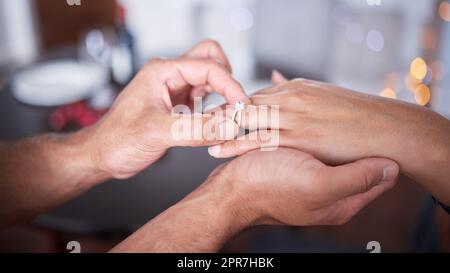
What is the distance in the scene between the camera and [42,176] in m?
0.90

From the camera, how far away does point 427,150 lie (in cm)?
78

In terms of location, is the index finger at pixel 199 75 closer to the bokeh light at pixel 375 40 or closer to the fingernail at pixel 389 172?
the fingernail at pixel 389 172

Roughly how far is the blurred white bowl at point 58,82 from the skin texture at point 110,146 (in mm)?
493

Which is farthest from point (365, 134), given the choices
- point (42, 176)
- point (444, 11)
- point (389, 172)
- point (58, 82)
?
point (444, 11)

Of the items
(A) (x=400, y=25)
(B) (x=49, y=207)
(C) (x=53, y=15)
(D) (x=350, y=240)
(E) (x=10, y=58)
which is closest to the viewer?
(B) (x=49, y=207)

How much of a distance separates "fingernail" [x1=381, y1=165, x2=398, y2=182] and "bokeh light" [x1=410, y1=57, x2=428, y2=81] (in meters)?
1.08

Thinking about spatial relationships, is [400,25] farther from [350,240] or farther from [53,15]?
[53,15]

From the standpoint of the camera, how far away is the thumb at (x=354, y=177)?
700 millimetres

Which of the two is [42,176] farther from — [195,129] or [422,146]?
[422,146]

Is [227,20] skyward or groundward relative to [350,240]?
skyward

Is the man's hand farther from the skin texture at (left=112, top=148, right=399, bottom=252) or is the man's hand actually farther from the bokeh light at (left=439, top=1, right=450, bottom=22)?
the bokeh light at (left=439, top=1, right=450, bottom=22)

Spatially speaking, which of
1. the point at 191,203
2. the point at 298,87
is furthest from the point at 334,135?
the point at 191,203

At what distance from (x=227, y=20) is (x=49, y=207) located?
5.72ft

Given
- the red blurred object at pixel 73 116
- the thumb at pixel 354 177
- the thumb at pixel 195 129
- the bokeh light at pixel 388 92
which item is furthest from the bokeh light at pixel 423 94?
the red blurred object at pixel 73 116
